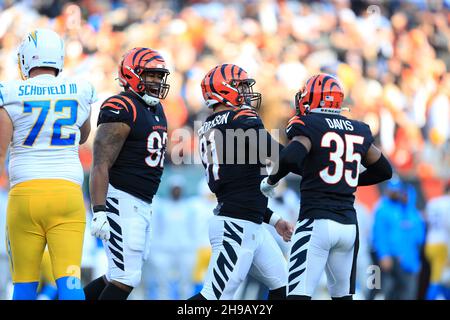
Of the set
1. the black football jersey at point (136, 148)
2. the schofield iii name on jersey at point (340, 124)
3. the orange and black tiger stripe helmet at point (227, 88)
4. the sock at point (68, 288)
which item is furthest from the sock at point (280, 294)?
the sock at point (68, 288)

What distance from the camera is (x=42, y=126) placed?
17.3ft

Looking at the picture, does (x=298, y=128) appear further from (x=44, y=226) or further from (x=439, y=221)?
(x=439, y=221)

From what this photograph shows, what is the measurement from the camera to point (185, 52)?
13.9 meters

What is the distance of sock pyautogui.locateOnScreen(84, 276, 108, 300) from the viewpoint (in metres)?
6.16

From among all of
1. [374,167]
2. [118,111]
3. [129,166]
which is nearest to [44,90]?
[118,111]

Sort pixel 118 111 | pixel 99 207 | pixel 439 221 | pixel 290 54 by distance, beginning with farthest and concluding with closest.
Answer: pixel 290 54 < pixel 439 221 < pixel 118 111 < pixel 99 207

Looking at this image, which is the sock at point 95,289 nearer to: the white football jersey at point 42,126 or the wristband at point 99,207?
the wristband at point 99,207

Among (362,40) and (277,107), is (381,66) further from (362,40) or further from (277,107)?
(277,107)

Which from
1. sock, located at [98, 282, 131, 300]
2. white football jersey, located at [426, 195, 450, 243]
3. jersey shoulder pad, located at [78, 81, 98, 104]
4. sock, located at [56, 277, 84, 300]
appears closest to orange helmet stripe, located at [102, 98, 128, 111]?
jersey shoulder pad, located at [78, 81, 98, 104]

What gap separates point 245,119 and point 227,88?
35 centimetres

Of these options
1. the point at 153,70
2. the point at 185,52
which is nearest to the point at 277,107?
the point at 185,52

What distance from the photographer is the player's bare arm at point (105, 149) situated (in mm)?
5855
